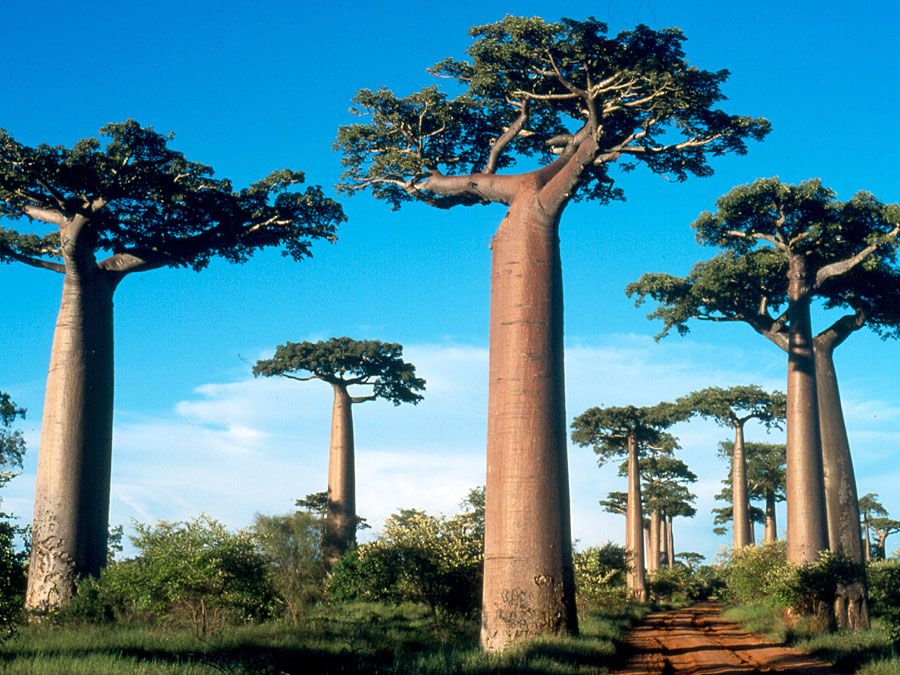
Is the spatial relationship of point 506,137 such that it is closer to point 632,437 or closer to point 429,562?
point 429,562

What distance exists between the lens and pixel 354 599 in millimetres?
22531

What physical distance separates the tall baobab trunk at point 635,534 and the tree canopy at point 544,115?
22045 mm

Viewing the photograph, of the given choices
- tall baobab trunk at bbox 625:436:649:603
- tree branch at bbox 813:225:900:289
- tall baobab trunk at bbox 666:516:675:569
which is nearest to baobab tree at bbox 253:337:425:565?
tall baobab trunk at bbox 625:436:649:603

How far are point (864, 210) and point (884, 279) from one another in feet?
6.43

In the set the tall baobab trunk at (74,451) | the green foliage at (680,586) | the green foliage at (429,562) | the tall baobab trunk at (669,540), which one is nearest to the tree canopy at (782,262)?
the green foliage at (429,562)

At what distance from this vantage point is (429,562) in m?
16.7

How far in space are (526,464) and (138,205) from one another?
38.2 feet

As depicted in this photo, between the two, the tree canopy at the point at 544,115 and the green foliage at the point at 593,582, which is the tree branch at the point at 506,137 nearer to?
the tree canopy at the point at 544,115

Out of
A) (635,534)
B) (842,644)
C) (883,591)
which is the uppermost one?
(635,534)

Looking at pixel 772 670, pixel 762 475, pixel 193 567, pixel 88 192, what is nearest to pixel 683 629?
pixel 772 670

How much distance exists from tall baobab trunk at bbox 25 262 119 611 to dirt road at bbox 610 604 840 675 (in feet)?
32.0

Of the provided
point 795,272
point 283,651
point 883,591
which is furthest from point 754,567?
point 283,651

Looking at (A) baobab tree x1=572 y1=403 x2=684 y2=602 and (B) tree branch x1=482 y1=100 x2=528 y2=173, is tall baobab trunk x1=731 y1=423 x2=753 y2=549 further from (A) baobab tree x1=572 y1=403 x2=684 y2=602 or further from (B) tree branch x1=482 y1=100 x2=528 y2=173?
(B) tree branch x1=482 y1=100 x2=528 y2=173

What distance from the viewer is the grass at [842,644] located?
1080 centimetres
